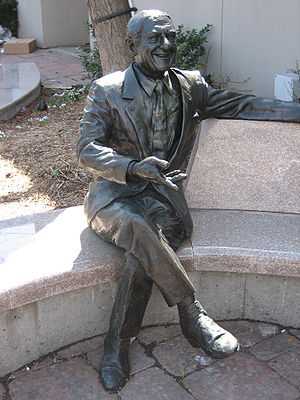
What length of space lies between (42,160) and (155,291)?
2.81 m

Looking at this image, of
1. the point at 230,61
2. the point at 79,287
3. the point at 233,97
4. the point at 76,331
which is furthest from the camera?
the point at 230,61

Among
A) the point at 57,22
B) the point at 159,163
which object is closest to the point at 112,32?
the point at 159,163

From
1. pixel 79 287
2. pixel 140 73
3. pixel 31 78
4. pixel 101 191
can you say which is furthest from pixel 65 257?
pixel 31 78

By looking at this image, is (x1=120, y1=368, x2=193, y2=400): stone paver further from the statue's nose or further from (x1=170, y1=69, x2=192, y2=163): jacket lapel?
the statue's nose

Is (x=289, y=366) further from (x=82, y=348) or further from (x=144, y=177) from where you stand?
(x=144, y=177)

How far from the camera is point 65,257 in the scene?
9.93 ft

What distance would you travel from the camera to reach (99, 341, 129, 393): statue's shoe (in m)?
2.82

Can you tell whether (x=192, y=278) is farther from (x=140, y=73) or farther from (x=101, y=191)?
(x=140, y=73)

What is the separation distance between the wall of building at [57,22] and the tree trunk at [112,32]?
333 inches

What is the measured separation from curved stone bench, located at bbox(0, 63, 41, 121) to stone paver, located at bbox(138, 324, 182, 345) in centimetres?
492

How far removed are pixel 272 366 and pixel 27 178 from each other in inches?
119

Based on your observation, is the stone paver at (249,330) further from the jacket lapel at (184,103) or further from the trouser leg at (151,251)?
the jacket lapel at (184,103)

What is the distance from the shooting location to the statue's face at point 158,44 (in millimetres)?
2811

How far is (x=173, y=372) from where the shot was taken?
2953mm
